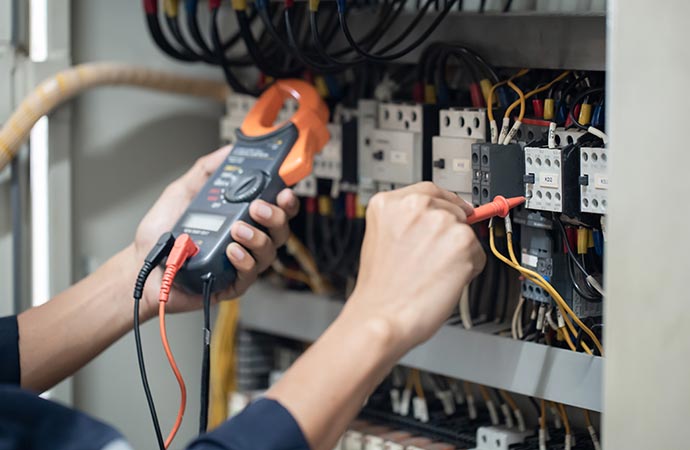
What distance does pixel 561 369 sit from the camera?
4.29 ft

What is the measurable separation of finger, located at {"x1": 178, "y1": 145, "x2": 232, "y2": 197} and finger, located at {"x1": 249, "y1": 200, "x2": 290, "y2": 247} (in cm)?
15

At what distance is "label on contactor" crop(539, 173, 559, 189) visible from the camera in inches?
49.0

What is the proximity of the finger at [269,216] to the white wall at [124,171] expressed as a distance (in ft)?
1.56

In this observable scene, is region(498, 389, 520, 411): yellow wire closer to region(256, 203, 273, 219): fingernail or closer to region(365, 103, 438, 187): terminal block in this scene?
region(365, 103, 438, 187): terminal block

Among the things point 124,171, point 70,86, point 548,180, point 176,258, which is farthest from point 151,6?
Result: point 548,180

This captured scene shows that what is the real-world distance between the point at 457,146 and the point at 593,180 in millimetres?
231

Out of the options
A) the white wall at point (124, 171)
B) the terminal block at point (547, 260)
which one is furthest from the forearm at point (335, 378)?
the white wall at point (124, 171)

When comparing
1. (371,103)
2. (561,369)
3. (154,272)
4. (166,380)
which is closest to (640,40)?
(561,369)

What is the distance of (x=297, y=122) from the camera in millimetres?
1447

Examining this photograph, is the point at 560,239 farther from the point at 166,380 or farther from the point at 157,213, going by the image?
the point at 166,380

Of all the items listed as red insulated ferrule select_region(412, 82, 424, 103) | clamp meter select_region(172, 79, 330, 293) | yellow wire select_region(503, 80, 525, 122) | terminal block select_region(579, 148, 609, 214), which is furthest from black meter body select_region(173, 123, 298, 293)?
terminal block select_region(579, 148, 609, 214)

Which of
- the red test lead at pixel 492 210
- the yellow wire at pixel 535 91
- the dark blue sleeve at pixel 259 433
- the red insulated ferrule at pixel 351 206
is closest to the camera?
the dark blue sleeve at pixel 259 433

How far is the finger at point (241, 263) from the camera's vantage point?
1.31 metres

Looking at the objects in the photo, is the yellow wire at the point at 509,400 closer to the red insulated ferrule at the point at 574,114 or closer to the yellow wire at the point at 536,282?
the yellow wire at the point at 536,282
